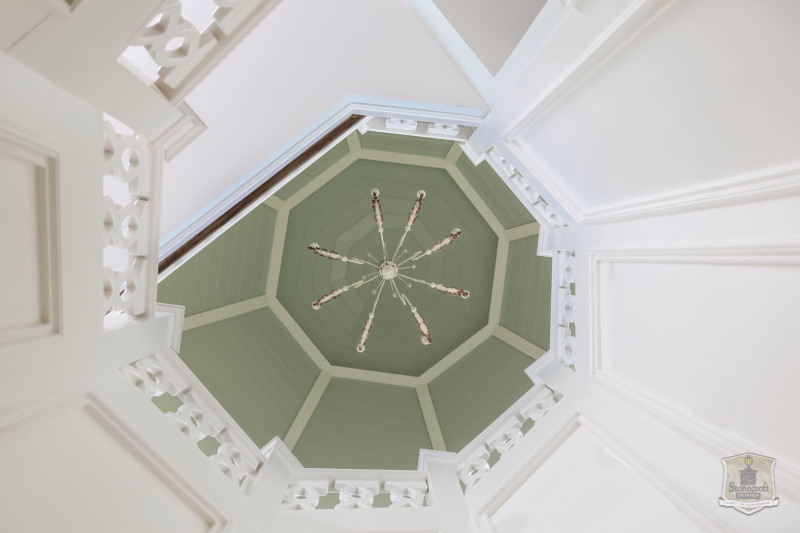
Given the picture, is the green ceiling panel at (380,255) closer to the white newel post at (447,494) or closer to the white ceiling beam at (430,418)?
the white ceiling beam at (430,418)

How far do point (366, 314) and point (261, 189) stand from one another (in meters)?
4.03

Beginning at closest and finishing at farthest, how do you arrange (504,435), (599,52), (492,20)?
(599,52)
(492,20)
(504,435)

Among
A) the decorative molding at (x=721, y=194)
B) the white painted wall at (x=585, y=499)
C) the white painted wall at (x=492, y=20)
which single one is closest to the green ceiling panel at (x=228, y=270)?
the white painted wall at (x=492, y=20)

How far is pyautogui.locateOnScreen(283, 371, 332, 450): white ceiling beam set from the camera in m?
6.86

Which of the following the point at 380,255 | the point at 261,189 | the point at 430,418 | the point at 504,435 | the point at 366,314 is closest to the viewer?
the point at 261,189

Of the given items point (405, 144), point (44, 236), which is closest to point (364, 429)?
point (405, 144)

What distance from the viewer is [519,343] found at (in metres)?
7.35

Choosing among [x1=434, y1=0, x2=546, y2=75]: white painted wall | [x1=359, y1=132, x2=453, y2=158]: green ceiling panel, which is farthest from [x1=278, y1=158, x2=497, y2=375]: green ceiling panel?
[x1=434, y1=0, x2=546, y2=75]: white painted wall

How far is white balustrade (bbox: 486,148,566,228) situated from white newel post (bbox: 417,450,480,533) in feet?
7.97

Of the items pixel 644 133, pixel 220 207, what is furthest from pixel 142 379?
pixel 644 133

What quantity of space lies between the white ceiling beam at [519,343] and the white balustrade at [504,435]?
2.65m

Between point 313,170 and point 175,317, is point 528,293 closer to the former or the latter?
point 313,170

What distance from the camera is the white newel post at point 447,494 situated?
12.0 feet

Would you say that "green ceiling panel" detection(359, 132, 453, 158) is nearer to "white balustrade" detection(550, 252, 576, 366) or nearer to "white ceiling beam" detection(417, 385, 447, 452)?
"white balustrade" detection(550, 252, 576, 366)
